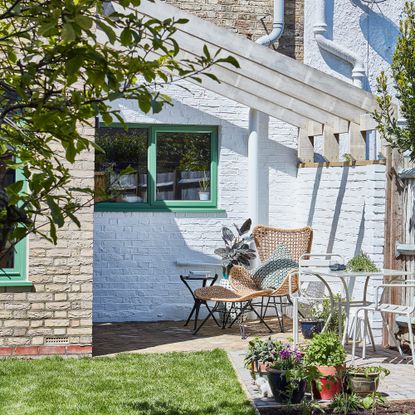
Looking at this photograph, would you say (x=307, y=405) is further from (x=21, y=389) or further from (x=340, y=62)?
(x=340, y=62)

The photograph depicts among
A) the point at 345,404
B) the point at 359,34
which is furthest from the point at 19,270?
the point at 359,34

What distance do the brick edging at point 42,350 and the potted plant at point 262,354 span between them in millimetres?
2101

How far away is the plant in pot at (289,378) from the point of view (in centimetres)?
596

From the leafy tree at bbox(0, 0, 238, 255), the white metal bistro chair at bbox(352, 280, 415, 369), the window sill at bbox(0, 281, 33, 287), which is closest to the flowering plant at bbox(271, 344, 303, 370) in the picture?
the white metal bistro chair at bbox(352, 280, 415, 369)

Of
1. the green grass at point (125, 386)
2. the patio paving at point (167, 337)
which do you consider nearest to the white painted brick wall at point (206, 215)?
the patio paving at point (167, 337)

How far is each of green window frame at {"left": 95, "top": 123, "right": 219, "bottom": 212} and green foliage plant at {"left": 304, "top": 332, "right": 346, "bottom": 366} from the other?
5.04 metres

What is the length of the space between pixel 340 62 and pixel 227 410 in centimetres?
672

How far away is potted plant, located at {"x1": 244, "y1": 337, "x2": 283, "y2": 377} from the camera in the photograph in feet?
21.4

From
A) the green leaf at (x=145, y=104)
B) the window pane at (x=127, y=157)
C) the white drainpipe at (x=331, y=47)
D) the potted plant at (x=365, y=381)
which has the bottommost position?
the potted plant at (x=365, y=381)

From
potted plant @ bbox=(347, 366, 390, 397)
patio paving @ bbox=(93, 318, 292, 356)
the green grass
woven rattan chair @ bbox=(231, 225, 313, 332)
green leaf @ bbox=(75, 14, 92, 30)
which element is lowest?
the green grass

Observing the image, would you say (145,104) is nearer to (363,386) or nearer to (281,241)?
(363,386)

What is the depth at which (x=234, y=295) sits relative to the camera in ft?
31.9

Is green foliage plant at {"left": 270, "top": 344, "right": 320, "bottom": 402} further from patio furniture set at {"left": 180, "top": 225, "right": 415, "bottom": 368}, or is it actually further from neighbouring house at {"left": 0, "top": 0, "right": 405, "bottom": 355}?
neighbouring house at {"left": 0, "top": 0, "right": 405, "bottom": 355}

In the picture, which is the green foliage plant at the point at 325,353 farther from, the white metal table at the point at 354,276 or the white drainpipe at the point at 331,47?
the white drainpipe at the point at 331,47
